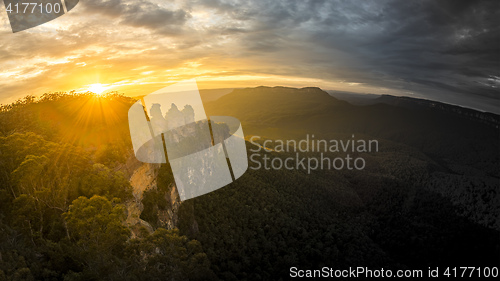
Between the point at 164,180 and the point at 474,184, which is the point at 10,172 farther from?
the point at 474,184

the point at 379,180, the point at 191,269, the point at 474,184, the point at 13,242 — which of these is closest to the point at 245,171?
the point at 191,269

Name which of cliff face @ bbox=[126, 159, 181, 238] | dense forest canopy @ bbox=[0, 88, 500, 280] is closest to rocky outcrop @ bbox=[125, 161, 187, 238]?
cliff face @ bbox=[126, 159, 181, 238]

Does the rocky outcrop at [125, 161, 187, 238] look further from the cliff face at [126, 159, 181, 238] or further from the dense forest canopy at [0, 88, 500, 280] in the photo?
the dense forest canopy at [0, 88, 500, 280]

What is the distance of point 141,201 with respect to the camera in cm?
3369

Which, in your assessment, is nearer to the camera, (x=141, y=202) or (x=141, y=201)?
(x=141, y=202)

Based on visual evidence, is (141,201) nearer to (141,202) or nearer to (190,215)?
(141,202)

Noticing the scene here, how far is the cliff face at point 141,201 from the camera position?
93.7 ft

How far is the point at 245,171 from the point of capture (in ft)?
287

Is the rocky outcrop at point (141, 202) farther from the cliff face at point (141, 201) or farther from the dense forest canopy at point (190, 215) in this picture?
the dense forest canopy at point (190, 215)

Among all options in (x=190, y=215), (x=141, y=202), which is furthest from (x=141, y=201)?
(x=190, y=215)

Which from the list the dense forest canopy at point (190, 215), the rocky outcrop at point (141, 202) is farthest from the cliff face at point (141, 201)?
the dense forest canopy at point (190, 215)

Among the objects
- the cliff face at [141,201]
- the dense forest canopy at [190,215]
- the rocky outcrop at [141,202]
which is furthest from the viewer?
the cliff face at [141,201]

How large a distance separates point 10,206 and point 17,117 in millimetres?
15047

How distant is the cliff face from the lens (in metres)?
28.5
